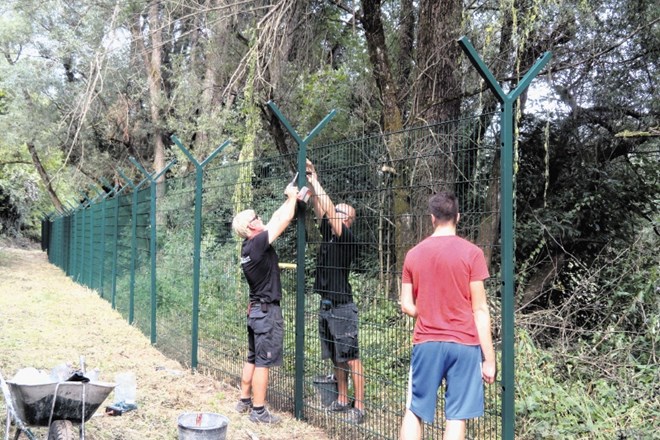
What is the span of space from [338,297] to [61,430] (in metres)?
2.03

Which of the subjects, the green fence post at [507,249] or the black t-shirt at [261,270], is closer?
the green fence post at [507,249]

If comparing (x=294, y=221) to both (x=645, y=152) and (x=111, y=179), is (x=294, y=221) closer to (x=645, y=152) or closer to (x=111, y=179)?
(x=645, y=152)

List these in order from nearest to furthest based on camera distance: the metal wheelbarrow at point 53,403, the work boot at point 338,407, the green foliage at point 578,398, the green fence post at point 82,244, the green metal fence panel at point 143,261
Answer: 1. the metal wheelbarrow at point 53,403
2. the green foliage at point 578,398
3. the work boot at point 338,407
4. the green metal fence panel at point 143,261
5. the green fence post at point 82,244

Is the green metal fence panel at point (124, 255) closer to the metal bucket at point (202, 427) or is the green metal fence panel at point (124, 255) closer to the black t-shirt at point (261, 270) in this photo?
the black t-shirt at point (261, 270)

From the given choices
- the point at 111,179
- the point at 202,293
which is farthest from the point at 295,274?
the point at 111,179

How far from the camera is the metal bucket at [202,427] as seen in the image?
3773 mm

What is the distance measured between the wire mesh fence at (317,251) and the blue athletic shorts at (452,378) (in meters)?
0.24

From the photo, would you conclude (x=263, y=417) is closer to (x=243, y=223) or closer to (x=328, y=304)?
(x=328, y=304)

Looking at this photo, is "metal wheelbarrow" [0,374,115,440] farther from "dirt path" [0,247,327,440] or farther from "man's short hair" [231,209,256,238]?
"man's short hair" [231,209,256,238]

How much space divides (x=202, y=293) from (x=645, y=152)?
617 centimetres

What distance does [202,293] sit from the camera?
6.41 meters

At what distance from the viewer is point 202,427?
3.84 m

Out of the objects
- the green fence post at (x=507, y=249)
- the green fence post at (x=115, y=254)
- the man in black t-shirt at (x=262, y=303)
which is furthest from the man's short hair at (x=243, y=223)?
the green fence post at (x=115, y=254)

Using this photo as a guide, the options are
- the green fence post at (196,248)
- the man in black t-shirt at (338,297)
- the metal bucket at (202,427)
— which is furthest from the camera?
the green fence post at (196,248)
